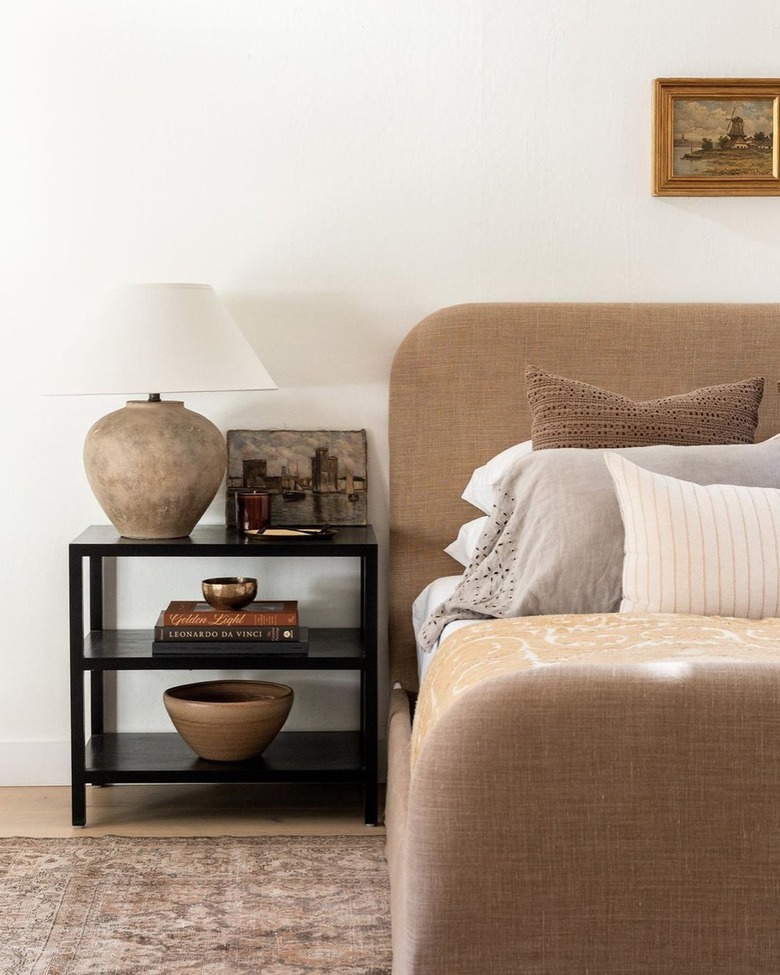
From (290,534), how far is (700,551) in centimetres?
101

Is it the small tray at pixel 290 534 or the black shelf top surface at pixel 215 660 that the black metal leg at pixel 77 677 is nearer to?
the black shelf top surface at pixel 215 660

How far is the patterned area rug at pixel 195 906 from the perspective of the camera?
188cm

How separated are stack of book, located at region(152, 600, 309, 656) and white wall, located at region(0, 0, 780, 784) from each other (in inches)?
15.5

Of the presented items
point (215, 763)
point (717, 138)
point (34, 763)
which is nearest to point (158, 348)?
point (215, 763)

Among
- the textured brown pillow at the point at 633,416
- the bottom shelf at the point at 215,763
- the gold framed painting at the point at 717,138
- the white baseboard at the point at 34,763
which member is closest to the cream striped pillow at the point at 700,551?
the textured brown pillow at the point at 633,416

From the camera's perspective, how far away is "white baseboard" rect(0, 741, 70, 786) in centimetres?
A: 288

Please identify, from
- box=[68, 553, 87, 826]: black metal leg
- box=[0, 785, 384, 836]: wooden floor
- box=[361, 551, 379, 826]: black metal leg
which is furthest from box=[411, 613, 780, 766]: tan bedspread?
box=[68, 553, 87, 826]: black metal leg

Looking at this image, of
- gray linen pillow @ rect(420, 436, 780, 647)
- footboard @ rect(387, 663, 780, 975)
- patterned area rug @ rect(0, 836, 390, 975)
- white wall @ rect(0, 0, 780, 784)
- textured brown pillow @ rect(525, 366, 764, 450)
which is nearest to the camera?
footboard @ rect(387, 663, 780, 975)

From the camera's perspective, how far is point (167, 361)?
2.49 m

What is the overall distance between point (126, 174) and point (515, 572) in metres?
1.46

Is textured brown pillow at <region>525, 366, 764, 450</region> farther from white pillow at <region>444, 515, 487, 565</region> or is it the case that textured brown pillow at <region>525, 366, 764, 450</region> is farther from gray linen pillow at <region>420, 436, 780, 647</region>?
white pillow at <region>444, 515, 487, 565</region>

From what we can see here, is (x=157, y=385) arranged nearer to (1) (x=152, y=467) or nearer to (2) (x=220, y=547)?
(1) (x=152, y=467)

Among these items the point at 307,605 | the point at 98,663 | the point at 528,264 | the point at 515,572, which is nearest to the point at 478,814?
the point at 515,572

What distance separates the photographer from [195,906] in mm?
2090
